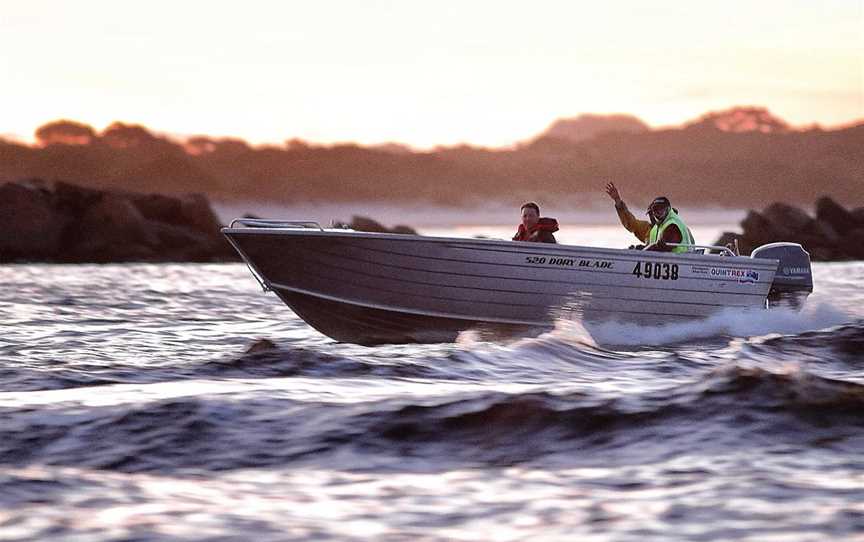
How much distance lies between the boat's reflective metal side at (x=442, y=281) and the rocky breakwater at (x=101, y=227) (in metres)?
37.5

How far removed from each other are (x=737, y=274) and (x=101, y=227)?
43506 mm

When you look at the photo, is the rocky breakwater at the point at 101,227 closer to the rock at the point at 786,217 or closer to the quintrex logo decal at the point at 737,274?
the rock at the point at 786,217

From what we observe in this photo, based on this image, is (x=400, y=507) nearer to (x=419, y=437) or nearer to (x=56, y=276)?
(x=419, y=437)

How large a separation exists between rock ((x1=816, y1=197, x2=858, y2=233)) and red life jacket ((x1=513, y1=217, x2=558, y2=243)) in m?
47.0

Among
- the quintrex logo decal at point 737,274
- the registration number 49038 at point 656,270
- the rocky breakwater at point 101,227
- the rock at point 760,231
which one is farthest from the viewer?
the rock at point 760,231

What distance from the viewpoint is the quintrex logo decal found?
15183 millimetres

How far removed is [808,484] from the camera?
630 cm

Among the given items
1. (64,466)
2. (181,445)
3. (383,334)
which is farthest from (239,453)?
(383,334)

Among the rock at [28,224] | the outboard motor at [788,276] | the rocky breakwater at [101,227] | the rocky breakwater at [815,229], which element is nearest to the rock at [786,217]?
the rocky breakwater at [815,229]

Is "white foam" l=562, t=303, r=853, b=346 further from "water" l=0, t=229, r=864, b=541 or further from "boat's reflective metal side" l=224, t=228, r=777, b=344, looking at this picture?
"water" l=0, t=229, r=864, b=541

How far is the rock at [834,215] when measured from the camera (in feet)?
188

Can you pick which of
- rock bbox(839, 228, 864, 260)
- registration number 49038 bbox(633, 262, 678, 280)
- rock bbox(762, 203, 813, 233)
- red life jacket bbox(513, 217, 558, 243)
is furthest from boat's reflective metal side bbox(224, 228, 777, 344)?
rock bbox(839, 228, 864, 260)

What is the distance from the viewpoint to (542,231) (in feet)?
46.5

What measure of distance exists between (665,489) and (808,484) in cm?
87
